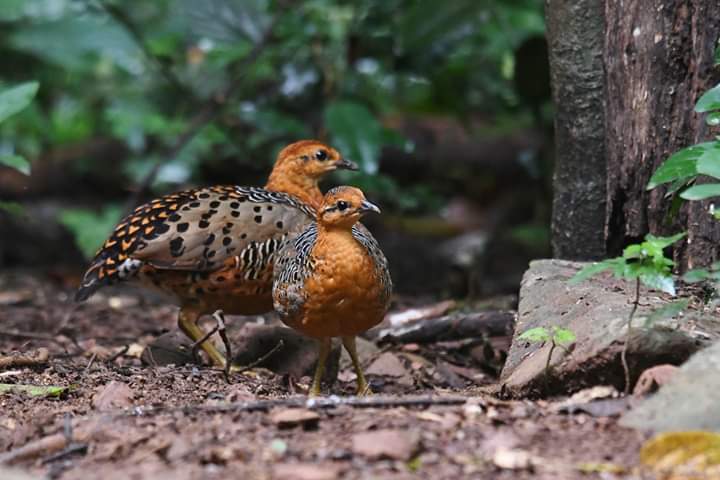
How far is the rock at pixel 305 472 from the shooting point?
288 centimetres

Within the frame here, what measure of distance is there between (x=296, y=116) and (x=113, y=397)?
16.5 ft

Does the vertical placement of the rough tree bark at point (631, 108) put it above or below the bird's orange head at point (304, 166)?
above

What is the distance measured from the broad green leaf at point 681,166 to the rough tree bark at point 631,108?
0.57 metres

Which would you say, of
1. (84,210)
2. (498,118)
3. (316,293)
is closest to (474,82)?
(498,118)

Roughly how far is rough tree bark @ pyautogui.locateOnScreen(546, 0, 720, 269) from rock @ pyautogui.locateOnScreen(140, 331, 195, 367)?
2.06m

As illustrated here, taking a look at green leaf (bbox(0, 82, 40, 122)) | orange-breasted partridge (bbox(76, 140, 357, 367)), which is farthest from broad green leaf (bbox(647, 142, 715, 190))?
green leaf (bbox(0, 82, 40, 122))

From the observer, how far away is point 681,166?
402 cm

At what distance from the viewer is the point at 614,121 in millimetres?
5141

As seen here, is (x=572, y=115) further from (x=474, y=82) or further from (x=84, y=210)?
(x=84, y=210)

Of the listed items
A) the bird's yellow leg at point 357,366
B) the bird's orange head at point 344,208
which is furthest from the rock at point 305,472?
the bird's yellow leg at point 357,366

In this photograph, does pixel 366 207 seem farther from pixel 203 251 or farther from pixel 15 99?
pixel 15 99

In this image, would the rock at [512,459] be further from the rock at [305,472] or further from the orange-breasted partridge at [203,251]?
the orange-breasted partridge at [203,251]

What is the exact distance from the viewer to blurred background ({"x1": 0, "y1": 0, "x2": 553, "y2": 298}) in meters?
8.05

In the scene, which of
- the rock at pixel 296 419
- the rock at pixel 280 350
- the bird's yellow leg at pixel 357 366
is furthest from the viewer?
the rock at pixel 280 350
